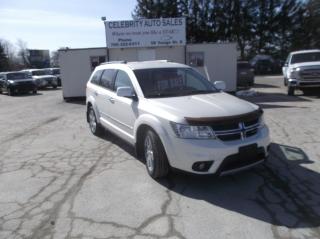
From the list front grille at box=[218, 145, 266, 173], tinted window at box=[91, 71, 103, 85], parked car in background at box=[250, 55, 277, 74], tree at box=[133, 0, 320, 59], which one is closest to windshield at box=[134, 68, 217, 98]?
front grille at box=[218, 145, 266, 173]

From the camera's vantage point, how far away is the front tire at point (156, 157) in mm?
4816

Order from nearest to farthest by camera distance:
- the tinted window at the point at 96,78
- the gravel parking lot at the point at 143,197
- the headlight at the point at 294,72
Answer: the gravel parking lot at the point at 143,197
the tinted window at the point at 96,78
the headlight at the point at 294,72

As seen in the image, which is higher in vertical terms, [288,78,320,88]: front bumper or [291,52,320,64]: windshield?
[291,52,320,64]: windshield

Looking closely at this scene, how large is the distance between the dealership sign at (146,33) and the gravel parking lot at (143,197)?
10.7m

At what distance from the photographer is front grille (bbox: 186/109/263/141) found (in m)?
4.41

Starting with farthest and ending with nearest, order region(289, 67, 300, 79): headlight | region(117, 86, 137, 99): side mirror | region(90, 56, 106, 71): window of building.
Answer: region(90, 56, 106, 71): window of building < region(289, 67, 300, 79): headlight < region(117, 86, 137, 99): side mirror

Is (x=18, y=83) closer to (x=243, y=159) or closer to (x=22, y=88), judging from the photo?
(x=22, y=88)

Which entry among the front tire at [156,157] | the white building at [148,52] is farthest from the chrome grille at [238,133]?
the white building at [148,52]

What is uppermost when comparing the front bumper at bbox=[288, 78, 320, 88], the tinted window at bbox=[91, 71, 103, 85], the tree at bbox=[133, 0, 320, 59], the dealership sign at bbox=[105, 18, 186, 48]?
the tree at bbox=[133, 0, 320, 59]

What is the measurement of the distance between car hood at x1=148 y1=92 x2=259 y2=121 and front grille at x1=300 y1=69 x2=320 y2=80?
10.4 m

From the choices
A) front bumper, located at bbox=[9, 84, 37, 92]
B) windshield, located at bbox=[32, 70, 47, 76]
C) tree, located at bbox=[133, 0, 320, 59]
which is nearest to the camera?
front bumper, located at bbox=[9, 84, 37, 92]

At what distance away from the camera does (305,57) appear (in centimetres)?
1570

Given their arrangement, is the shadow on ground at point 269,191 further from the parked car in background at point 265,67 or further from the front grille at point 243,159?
the parked car in background at point 265,67

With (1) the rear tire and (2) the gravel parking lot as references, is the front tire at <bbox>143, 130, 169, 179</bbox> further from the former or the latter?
(1) the rear tire
